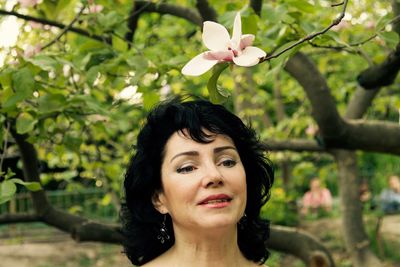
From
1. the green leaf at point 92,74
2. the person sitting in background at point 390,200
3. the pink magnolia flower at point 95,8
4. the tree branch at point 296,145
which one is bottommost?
the person sitting in background at point 390,200

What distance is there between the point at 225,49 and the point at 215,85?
0.18 metres

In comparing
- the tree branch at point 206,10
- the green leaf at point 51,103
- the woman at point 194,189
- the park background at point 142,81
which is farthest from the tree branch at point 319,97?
the green leaf at point 51,103

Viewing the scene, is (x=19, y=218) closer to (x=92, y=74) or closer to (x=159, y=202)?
(x=92, y=74)

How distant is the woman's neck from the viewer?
2.11 meters

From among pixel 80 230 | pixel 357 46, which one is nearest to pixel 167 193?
pixel 357 46

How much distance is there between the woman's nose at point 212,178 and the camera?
1938mm

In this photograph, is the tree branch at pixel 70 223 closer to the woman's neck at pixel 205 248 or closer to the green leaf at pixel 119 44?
the green leaf at pixel 119 44

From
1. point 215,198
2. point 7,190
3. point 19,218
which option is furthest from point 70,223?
point 215,198

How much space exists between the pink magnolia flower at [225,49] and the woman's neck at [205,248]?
2.60ft

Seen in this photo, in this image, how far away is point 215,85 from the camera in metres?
1.57

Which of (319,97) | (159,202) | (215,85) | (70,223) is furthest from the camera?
(70,223)

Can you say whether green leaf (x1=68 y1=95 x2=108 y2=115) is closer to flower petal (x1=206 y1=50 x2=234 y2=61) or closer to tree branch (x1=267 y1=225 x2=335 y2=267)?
flower petal (x1=206 y1=50 x2=234 y2=61)

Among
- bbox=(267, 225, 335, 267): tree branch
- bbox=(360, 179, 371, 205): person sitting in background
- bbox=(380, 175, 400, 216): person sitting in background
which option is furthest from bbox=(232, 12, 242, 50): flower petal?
bbox=(380, 175, 400, 216): person sitting in background

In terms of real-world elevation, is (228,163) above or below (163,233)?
above
